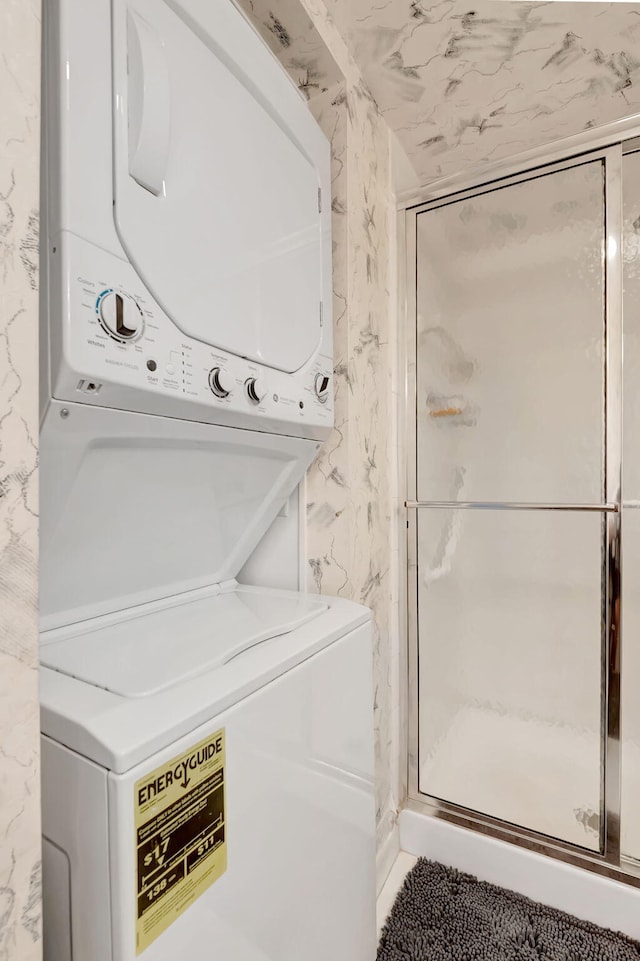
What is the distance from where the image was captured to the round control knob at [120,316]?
2.24 ft

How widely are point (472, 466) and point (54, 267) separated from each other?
59.2 inches

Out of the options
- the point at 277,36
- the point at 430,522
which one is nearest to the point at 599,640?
the point at 430,522

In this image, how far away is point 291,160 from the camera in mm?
1142

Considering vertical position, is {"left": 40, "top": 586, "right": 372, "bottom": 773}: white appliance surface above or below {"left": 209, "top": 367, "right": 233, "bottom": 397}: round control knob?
below

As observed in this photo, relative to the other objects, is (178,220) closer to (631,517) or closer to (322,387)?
(322,387)

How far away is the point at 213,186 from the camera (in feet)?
2.93

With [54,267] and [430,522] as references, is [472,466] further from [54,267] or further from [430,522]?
[54,267]

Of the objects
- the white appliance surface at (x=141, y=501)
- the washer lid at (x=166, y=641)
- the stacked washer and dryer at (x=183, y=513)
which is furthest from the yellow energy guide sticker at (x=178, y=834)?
the white appliance surface at (x=141, y=501)

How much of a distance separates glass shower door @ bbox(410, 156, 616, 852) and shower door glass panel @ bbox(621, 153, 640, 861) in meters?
0.10

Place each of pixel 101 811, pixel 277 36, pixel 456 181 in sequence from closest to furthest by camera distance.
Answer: pixel 101 811, pixel 277 36, pixel 456 181

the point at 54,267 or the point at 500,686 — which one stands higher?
the point at 54,267

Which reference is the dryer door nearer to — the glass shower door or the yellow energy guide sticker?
the yellow energy guide sticker

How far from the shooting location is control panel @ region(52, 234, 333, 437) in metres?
0.65

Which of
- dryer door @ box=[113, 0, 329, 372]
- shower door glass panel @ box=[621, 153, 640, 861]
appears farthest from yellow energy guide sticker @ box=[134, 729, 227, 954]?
shower door glass panel @ box=[621, 153, 640, 861]
